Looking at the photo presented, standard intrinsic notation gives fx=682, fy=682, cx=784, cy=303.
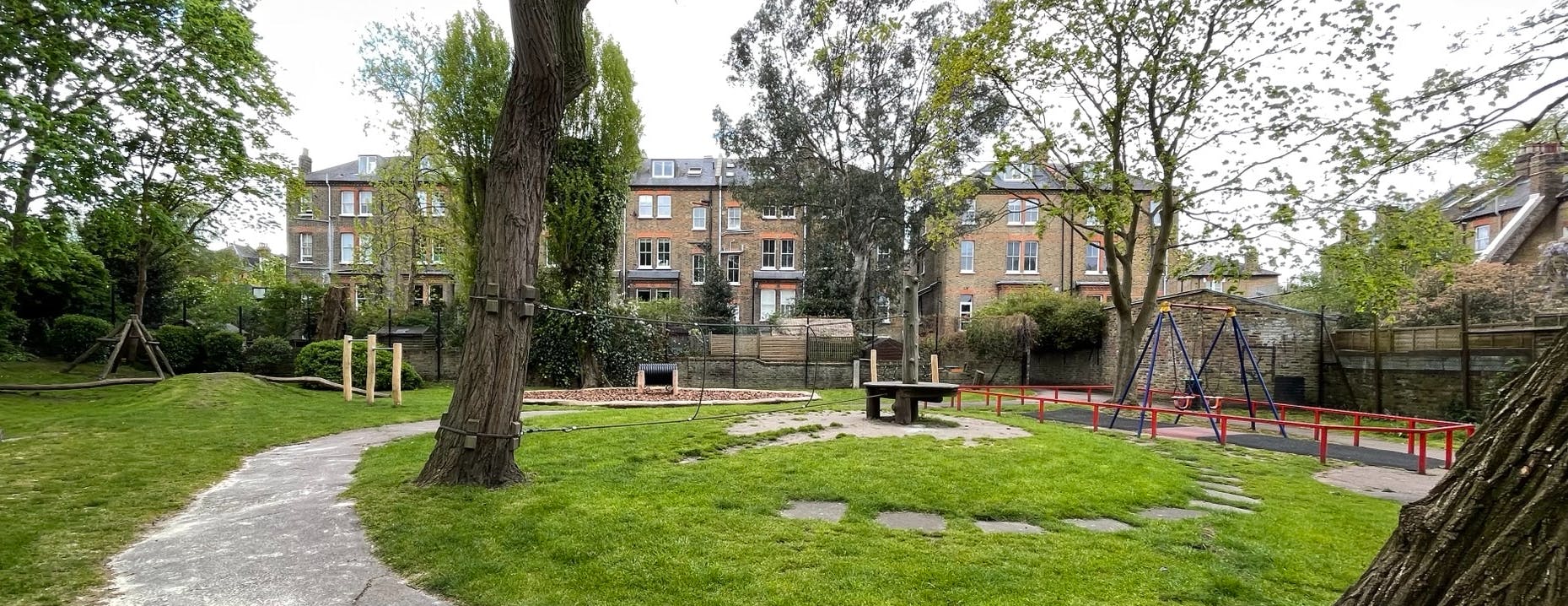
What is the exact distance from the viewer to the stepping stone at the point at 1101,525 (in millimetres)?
5176

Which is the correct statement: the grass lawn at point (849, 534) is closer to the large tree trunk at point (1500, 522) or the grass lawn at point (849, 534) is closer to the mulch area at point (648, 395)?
the large tree trunk at point (1500, 522)

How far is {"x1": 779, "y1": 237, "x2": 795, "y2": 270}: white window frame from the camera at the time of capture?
1537 inches

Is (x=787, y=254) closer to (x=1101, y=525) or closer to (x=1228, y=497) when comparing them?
(x=1228, y=497)

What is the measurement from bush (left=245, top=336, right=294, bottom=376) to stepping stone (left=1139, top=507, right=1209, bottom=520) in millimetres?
23256

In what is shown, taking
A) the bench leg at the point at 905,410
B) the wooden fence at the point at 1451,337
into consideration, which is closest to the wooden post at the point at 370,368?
the bench leg at the point at 905,410

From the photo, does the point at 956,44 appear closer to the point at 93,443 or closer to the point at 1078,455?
the point at 1078,455

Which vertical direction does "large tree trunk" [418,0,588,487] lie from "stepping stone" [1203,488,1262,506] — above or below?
above

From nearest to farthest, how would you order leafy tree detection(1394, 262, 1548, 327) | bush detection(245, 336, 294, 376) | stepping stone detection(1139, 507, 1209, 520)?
1. stepping stone detection(1139, 507, 1209, 520)
2. leafy tree detection(1394, 262, 1548, 327)
3. bush detection(245, 336, 294, 376)

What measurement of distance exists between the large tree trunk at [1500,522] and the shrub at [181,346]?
25144 millimetres

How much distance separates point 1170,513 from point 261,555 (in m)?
6.94

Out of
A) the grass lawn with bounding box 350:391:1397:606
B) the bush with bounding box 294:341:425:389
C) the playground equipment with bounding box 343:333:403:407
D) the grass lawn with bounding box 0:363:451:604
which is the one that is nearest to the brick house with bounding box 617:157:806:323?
the bush with bounding box 294:341:425:389

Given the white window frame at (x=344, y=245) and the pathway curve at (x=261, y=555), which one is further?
the white window frame at (x=344, y=245)

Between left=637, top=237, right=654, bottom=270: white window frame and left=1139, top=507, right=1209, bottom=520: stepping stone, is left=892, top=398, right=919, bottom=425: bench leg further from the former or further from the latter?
left=637, top=237, right=654, bottom=270: white window frame

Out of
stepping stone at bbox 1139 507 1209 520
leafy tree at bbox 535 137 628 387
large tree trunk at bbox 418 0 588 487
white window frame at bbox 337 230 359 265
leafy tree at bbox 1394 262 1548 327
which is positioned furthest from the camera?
white window frame at bbox 337 230 359 265
